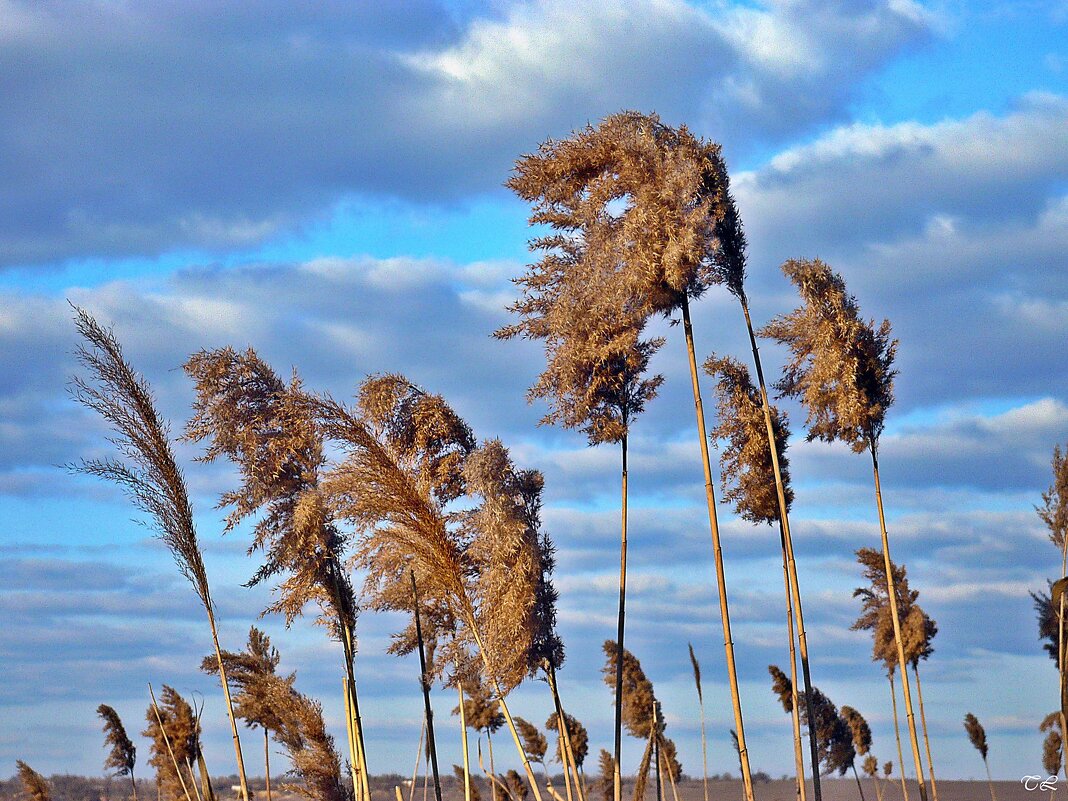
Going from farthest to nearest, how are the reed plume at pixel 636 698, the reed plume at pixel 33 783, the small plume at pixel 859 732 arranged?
the small plume at pixel 859 732
the reed plume at pixel 33 783
the reed plume at pixel 636 698

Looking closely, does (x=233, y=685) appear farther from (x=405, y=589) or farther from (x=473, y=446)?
(x=473, y=446)

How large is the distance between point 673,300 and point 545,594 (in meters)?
2.48

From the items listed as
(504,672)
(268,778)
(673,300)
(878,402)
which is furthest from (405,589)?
(268,778)

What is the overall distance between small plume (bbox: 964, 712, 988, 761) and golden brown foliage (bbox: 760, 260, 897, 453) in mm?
9018

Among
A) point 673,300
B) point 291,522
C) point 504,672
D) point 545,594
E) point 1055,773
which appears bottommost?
point 1055,773

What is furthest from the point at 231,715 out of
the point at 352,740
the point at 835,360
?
the point at 835,360

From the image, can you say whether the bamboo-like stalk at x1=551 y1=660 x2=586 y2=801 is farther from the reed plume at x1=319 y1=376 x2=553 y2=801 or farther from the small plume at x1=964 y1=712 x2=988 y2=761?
the small plume at x1=964 y1=712 x2=988 y2=761

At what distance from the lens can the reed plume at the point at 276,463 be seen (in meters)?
9.05

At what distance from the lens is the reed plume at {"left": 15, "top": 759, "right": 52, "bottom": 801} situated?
15.4 metres

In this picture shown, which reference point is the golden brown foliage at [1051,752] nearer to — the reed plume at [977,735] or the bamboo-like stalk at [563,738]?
the reed plume at [977,735]

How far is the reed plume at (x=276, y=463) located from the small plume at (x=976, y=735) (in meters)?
12.1

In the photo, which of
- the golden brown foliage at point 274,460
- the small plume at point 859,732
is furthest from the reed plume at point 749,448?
the small plume at point 859,732

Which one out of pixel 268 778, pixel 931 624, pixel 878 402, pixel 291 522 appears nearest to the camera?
pixel 291 522

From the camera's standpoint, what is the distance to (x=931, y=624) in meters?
16.7
